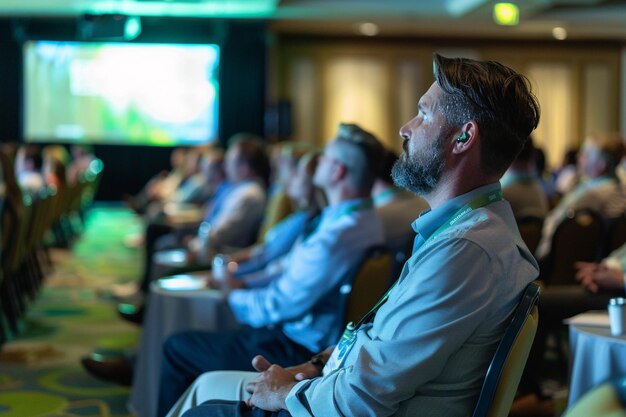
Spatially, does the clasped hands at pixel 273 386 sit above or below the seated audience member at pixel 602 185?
below

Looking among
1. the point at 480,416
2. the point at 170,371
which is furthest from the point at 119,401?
the point at 480,416

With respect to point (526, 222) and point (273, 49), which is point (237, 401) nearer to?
point (526, 222)

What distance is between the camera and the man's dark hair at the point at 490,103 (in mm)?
1971

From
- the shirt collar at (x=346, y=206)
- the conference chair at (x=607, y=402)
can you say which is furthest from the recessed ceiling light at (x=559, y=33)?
the conference chair at (x=607, y=402)

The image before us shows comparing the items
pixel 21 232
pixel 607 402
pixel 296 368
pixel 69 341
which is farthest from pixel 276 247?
pixel 607 402

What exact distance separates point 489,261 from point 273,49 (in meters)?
15.4

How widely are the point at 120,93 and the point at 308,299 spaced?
1411cm

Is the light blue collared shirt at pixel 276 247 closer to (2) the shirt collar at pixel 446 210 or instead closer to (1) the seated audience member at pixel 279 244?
(1) the seated audience member at pixel 279 244

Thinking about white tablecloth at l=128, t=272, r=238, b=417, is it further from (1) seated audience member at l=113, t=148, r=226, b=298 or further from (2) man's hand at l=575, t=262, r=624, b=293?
(1) seated audience member at l=113, t=148, r=226, b=298

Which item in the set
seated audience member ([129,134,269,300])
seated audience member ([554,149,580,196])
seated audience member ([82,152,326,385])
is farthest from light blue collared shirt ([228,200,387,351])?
seated audience member ([554,149,580,196])

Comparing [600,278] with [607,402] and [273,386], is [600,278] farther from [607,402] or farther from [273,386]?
[607,402]

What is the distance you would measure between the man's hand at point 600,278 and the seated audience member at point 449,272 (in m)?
1.87

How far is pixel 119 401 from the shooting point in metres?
4.38

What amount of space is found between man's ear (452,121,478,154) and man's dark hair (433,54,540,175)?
A: 12 mm
